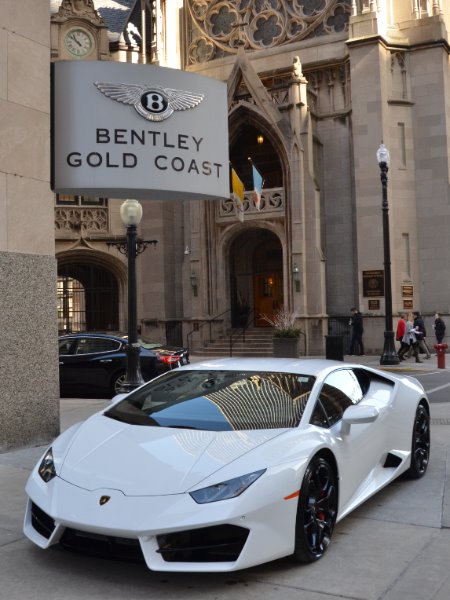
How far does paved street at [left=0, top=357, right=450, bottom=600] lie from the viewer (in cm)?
412

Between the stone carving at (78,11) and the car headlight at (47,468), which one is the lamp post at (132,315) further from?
the stone carving at (78,11)

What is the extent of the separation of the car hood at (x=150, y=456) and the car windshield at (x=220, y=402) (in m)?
0.16

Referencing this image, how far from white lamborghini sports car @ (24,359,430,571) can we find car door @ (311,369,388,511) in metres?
0.01

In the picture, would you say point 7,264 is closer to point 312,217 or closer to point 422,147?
point 312,217

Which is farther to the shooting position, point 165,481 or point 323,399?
point 323,399

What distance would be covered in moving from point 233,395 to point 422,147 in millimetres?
23882

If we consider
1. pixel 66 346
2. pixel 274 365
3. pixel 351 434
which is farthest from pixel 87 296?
pixel 351 434

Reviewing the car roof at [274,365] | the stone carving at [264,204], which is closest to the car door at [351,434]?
the car roof at [274,365]

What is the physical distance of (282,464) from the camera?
4484 millimetres

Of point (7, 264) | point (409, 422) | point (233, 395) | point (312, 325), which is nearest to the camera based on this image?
point (233, 395)

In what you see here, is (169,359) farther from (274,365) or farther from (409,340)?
(409,340)

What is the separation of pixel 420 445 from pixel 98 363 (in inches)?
347

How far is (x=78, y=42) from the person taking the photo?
101 feet

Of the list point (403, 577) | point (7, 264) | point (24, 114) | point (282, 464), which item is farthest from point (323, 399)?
point (24, 114)
